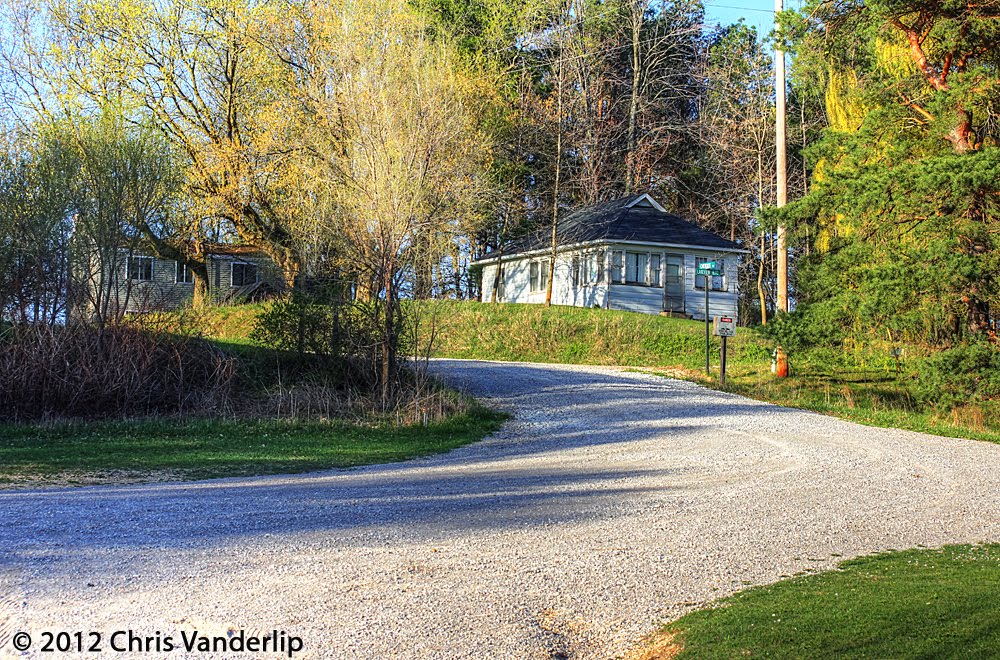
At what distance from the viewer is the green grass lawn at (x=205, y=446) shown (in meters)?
11.9

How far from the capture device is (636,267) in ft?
127

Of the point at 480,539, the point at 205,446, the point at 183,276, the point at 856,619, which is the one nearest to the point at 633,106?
the point at 183,276

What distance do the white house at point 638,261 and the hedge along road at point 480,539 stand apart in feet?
77.6

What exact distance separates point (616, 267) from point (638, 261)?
40.1 inches

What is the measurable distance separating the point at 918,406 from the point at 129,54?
84.0 feet

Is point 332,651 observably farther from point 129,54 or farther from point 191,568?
point 129,54

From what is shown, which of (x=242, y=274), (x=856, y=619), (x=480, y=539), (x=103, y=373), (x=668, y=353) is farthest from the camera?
(x=242, y=274)

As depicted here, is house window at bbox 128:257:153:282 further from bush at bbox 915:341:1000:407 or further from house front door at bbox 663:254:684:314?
house front door at bbox 663:254:684:314

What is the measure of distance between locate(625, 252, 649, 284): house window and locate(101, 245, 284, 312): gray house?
14.3 meters

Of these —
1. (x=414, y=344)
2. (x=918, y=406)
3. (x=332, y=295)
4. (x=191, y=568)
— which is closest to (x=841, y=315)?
(x=918, y=406)

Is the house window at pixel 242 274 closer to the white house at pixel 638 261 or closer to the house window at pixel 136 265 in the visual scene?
the white house at pixel 638 261

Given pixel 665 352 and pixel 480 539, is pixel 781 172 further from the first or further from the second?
pixel 480 539

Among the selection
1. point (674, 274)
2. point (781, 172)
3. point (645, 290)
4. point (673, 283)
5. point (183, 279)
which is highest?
point (781, 172)

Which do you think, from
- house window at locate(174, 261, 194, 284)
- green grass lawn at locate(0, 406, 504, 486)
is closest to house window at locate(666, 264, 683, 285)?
house window at locate(174, 261, 194, 284)
